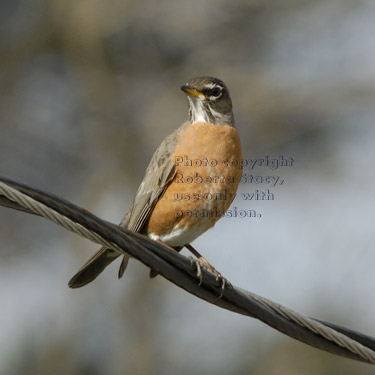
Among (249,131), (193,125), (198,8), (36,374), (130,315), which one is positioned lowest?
(36,374)

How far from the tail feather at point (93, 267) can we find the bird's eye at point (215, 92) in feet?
5.65

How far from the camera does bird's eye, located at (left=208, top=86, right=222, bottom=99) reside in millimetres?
6707

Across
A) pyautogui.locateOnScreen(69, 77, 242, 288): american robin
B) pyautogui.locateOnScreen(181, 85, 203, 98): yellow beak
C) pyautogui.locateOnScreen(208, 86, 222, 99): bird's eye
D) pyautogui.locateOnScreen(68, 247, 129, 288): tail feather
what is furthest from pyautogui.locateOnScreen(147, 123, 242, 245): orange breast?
pyautogui.locateOnScreen(208, 86, 222, 99): bird's eye

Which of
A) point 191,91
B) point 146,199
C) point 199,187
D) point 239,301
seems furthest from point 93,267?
point 239,301

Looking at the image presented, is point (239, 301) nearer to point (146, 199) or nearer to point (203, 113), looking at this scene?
point (146, 199)

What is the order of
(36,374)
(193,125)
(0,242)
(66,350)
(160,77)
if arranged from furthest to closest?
(160,77), (0,242), (66,350), (36,374), (193,125)

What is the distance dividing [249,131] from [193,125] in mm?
9137

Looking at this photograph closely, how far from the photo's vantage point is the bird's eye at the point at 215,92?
671 cm

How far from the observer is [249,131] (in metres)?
15.5

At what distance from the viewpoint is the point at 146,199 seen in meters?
6.06

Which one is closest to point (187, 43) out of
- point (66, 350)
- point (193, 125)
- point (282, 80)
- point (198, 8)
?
point (198, 8)

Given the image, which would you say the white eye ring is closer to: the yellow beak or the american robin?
the yellow beak

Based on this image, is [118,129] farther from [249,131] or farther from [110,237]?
[110,237]

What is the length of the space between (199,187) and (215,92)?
128cm
